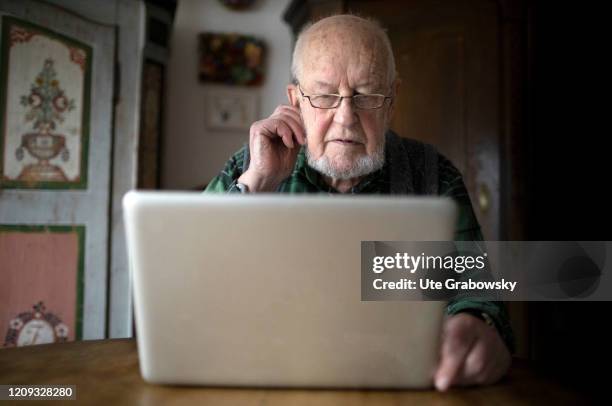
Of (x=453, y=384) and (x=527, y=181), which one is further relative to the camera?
(x=527, y=181)

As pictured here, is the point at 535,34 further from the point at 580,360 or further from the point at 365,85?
the point at 580,360

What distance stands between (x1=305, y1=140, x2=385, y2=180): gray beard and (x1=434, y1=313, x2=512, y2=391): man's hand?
0.59 m

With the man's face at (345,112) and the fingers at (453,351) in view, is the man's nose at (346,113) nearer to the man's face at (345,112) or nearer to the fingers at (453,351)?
the man's face at (345,112)

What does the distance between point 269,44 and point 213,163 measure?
2.59 ft

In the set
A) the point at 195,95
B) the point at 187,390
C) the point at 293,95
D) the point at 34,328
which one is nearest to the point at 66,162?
the point at 34,328

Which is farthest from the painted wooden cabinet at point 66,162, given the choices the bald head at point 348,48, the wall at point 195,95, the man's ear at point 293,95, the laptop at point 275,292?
the laptop at point 275,292

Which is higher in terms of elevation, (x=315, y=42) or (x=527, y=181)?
(x=315, y=42)

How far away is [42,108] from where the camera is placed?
1992mm

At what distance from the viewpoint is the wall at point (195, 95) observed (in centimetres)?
271

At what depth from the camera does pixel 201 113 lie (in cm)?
275

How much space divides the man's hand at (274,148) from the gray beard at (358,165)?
0.24 feet

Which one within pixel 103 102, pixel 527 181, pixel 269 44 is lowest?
pixel 527 181

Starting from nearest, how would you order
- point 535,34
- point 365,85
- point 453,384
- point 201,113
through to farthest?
point 453,384 < point 365,85 < point 535,34 < point 201,113

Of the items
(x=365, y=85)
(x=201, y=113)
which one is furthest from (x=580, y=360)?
(x=201, y=113)
